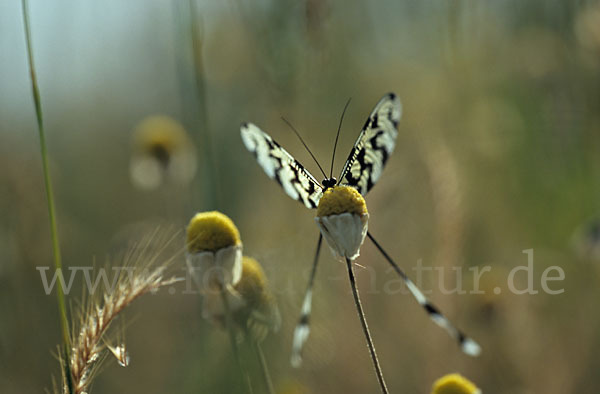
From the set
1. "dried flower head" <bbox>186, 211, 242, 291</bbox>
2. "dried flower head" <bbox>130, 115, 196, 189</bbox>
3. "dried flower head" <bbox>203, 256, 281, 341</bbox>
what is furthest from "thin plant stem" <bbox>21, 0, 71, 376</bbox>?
"dried flower head" <bbox>130, 115, 196, 189</bbox>

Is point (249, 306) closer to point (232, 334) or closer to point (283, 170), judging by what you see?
point (232, 334)

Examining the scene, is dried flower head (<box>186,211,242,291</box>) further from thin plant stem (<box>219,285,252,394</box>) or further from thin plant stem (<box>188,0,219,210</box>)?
thin plant stem (<box>188,0,219,210</box>)

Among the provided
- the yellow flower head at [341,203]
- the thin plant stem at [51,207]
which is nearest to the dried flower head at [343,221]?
the yellow flower head at [341,203]

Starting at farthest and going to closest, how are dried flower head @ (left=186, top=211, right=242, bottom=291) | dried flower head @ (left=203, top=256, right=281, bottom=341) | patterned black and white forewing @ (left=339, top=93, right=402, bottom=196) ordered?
dried flower head @ (left=203, top=256, right=281, bottom=341) → dried flower head @ (left=186, top=211, right=242, bottom=291) → patterned black and white forewing @ (left=339, top=93, right=402, bottom=196)

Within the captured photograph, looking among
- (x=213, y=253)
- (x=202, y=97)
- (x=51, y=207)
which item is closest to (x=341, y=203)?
(x=213, y=253)

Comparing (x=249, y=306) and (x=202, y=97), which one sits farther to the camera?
(x=202, y=97)

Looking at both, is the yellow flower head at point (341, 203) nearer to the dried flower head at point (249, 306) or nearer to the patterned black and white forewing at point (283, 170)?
the patterned black and white forewing at point (283, 170)
